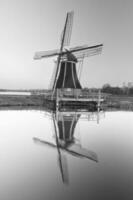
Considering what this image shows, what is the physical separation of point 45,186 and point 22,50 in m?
16.3

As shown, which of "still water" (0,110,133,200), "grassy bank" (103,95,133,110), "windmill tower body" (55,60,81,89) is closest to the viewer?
"still water" (0,110,133,200)

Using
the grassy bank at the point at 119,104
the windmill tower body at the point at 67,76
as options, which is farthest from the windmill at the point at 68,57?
the grassy bank at the point at 119,104

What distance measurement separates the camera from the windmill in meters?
13.5

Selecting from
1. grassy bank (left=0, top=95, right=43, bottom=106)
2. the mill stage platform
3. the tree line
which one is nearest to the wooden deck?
the mill stage platform

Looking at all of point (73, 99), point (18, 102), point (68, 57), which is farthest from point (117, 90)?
point (73, 99)

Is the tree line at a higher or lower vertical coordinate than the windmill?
lower

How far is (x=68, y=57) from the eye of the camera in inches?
543

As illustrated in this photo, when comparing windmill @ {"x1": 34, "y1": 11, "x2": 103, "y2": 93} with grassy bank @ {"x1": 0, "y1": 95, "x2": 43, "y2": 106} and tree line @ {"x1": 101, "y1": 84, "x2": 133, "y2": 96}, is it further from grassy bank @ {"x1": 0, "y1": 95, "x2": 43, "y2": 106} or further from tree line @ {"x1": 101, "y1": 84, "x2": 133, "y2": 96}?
tree line @ {"x1": 101, "y1": 84, "x2": 133, "y2": 96}

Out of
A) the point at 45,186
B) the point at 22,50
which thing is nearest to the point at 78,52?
the point at 22,50

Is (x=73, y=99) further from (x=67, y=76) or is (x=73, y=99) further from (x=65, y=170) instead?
(x=65, y=170)

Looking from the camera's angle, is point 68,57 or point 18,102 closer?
point 68,57

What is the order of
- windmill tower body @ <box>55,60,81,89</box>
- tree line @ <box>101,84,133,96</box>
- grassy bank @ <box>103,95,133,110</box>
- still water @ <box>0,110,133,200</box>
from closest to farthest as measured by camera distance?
still water @ <box>0,110,133,200</box> → windmill tower body @ <box>55,60,81,89</box> → grassy bank @ <box>103,95,133,110</box> → tree line @ <box>101,84,133,96</box>

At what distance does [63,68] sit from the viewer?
44.7 ft

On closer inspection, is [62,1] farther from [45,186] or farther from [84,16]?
[45,186]
